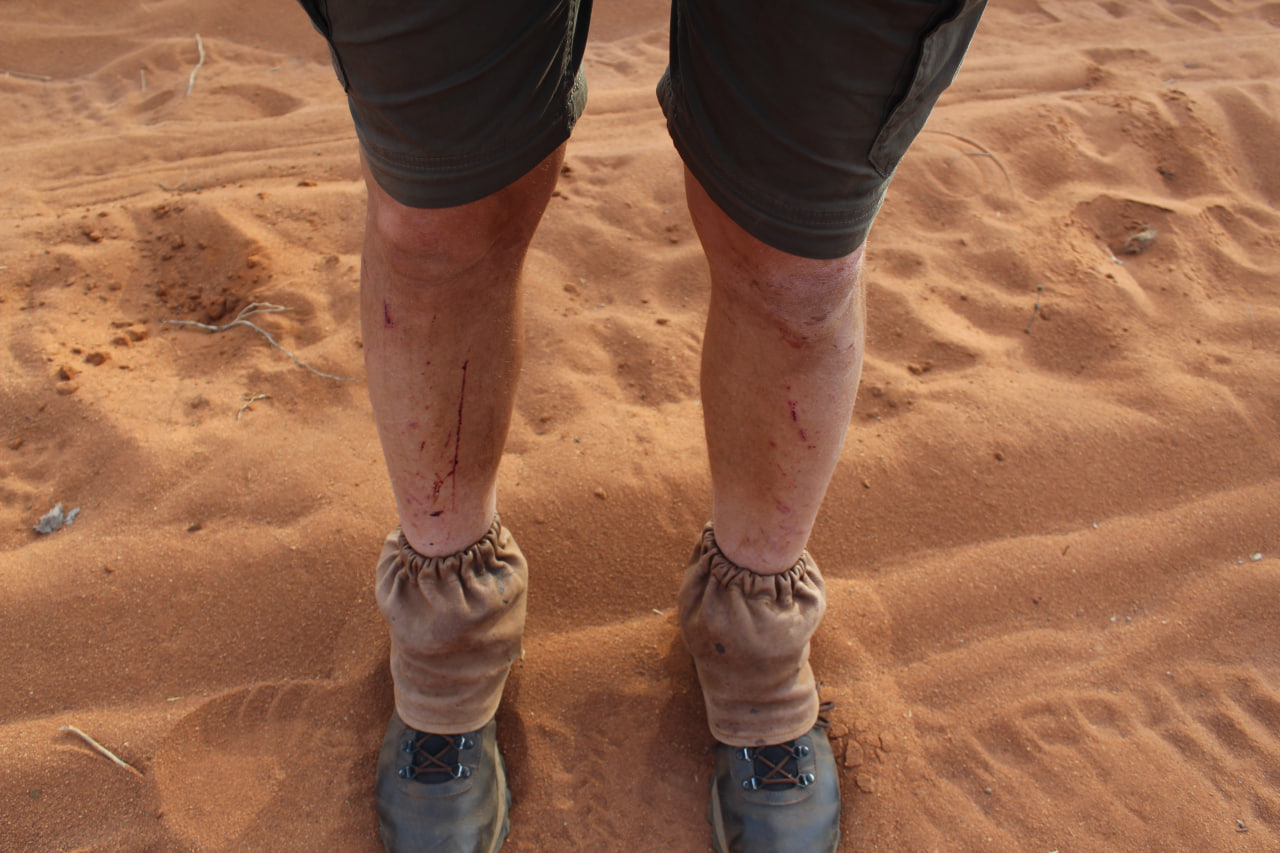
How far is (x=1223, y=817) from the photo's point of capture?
139cm

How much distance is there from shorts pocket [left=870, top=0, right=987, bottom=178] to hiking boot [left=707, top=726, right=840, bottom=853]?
0.94 meters

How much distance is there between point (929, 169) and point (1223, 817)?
6.94 ft

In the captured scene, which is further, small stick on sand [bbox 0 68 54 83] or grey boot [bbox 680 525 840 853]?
small stick on sand [bbox 0 68 54 83]

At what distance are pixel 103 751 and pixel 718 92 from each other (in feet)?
4.76

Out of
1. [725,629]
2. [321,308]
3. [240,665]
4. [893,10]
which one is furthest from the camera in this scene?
[321,308]

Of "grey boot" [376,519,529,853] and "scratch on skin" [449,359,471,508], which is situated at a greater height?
"scratch on skin" [449,359,471,508]

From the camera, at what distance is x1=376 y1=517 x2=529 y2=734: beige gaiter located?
1318 millimetres

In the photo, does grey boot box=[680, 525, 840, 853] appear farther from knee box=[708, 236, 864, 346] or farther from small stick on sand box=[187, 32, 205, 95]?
small stick on sand box=[187, 32, 205, 95]

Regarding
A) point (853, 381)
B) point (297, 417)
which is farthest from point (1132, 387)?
point (297, 417)

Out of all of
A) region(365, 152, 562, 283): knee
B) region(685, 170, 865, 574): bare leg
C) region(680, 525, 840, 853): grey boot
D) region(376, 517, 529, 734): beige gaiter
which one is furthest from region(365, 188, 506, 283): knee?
region(680, 525, 840, 853): grey boot

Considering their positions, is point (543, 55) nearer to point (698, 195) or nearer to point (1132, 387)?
point (698, 195)

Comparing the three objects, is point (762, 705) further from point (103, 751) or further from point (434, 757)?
point (103, 751)

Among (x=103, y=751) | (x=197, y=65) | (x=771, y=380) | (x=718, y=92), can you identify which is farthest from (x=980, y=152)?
(x=197, y=65)

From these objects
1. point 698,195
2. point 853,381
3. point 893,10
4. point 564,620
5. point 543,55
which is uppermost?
point 893,10
